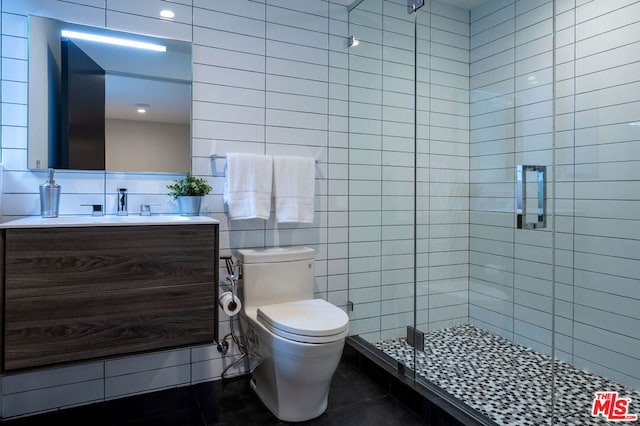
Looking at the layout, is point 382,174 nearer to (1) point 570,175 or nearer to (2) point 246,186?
(2) point 246,186

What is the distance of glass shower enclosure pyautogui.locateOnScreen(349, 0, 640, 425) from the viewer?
192 cm

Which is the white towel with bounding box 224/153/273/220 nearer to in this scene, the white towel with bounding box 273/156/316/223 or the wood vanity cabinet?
the white towel with bounding box 273/156/316/223

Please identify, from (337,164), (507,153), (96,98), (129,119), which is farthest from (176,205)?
(507,153)

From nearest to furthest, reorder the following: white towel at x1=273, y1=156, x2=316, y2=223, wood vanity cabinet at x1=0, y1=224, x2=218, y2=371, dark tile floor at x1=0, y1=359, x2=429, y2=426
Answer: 1. wood vanity cabinet at x1=0, y1=224, x2=218, y2=371
2. dark tile floor at x1=0, y1=359, x2=429, y2=426
3. white towel at x1=273, y1=156, x2=316, y2=223

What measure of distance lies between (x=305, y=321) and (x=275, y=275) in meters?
0.45

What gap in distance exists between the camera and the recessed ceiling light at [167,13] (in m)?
2.00

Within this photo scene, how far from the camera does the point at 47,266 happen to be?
1443 mm

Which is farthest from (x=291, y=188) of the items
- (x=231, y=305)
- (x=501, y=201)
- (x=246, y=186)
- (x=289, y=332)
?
(x=501, y=201)

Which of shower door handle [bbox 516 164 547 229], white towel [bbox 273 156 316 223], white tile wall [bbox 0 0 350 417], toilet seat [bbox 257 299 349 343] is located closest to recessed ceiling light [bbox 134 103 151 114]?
white tile wall [bbox 0 0 350 417]

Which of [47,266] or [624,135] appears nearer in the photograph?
[47,266]

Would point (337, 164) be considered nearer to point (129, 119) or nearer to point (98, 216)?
point (129, 119)

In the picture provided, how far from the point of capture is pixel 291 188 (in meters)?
2.23

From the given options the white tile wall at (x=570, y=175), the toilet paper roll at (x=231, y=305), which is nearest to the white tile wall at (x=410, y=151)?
the white tile wall at (x=570, y=175)

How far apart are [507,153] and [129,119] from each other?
220 cm
